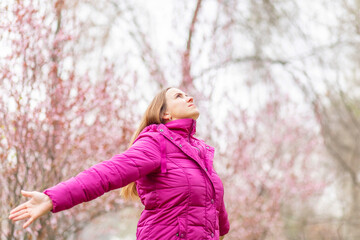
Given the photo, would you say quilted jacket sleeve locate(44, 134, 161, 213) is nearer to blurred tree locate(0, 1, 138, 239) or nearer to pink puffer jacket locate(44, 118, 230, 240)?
pink puffer jacket locate(44, 118, 230, 240)

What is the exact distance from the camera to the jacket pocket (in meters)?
2.37

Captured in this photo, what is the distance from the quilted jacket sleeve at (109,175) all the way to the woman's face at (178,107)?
0.95ft

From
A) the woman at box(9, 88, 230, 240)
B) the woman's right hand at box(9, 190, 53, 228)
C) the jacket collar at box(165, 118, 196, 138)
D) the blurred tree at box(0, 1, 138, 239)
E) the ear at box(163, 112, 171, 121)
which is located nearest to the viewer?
the woman's right hand at box(9, 190, 53, 228)

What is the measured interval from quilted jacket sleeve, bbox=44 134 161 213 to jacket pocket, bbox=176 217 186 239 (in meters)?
0.29

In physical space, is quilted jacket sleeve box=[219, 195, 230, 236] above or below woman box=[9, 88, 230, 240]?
below

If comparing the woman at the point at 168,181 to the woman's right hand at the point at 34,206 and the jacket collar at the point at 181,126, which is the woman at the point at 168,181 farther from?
the woman's right hand at the point at 34,206

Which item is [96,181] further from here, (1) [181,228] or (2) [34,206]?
(1) [181,228]

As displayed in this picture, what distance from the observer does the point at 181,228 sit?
237 centimetres

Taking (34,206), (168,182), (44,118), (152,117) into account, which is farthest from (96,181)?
(44,118)

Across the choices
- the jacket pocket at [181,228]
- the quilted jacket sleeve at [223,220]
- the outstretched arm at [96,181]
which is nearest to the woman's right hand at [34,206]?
the outstretched arm at [96,181]

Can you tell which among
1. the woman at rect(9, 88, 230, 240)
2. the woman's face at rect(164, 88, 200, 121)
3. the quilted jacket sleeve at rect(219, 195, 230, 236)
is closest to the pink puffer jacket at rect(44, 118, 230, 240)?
the woman at rect(9, 88, 230, 240)

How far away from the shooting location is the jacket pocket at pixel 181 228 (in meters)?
2.37

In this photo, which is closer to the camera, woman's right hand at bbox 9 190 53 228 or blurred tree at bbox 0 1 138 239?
woman's right hand at bbox 9 190 53 228

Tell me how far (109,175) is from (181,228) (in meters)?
0.47
